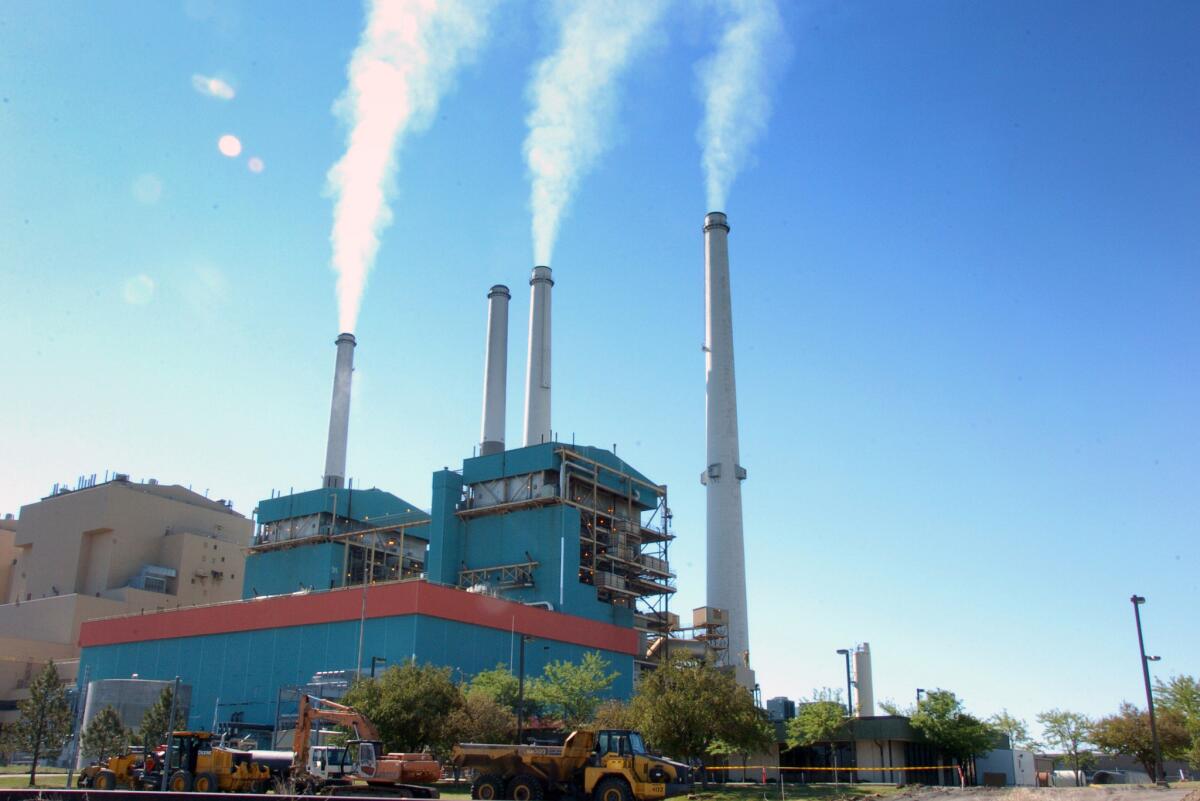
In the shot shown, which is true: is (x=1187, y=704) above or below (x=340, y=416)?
below

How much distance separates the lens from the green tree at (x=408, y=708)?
3856 centimetres

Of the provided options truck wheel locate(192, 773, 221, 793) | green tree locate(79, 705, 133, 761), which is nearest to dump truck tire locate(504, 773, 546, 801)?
truck wheel locate(192, 773, 221, 793)

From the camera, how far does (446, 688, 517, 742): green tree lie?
40.0 metres

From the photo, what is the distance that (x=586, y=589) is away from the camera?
226ft

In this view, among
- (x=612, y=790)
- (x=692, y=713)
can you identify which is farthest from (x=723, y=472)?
(x=612, y=790)

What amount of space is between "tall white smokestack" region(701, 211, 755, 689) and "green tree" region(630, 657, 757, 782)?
2866 centimetres

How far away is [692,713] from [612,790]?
35.1ft

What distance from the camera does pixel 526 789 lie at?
2661 centimetres

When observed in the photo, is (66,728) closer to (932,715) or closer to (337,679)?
(337,679)

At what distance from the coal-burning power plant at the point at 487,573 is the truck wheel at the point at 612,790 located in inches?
1160

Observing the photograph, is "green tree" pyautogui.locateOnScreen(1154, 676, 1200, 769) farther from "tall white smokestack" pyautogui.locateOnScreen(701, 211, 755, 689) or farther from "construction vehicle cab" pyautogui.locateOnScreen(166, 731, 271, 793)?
"construction vehicle cab" pyautogui.locateOnScreen(166, 731, 271, 793)

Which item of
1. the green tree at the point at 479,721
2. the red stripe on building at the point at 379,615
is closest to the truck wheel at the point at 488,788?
the green tree at the point at 479,721

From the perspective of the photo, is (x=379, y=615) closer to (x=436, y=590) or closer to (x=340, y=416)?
(x=436, y=590)

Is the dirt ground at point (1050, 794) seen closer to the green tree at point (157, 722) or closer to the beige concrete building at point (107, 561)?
the green tree at point (157, 722)
